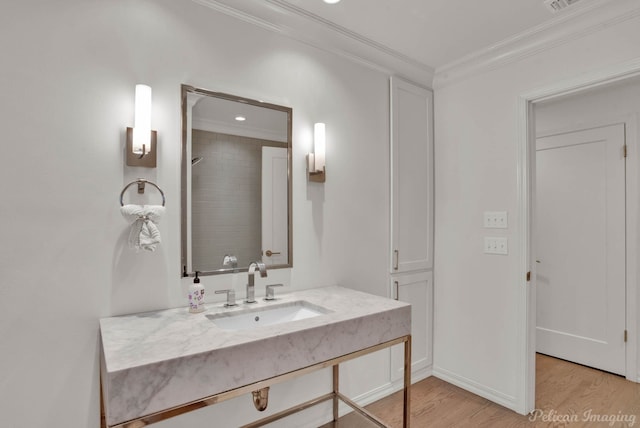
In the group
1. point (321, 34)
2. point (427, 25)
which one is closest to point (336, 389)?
point (321, 34)

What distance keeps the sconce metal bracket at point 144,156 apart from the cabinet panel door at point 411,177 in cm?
161

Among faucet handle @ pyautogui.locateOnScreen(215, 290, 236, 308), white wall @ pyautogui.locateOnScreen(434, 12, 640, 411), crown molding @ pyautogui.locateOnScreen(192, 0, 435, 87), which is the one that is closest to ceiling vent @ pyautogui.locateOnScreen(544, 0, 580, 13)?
white wall @ pyautogui.locateOnScreen(434, 12, 640, 411)

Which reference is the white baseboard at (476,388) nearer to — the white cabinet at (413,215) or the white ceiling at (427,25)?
the white cabinet at (413,215)

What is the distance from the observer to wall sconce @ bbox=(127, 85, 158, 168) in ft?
4.78

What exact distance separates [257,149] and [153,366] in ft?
3.93

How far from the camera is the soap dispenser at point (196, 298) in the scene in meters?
1.54

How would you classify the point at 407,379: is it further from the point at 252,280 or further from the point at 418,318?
the point at 418,318

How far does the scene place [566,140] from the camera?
10.2ft

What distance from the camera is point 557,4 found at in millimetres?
1859

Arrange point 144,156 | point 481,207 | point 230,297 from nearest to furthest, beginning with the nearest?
1. point 144,156
2. point 230,297
3. point 481,207

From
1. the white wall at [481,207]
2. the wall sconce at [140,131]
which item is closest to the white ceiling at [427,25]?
the white wall at [481,207]

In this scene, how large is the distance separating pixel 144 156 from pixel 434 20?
5.86 feet

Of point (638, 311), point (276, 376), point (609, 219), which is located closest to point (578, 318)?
point (638, 311)

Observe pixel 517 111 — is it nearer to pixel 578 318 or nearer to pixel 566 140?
pixel 566 140
